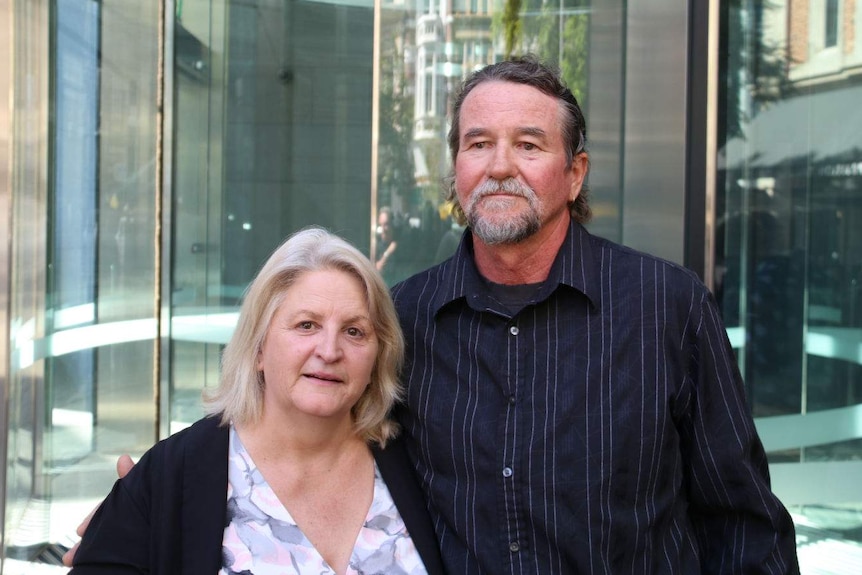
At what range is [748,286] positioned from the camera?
4945 mm

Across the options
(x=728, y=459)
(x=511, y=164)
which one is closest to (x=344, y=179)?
(x=511, y=164)

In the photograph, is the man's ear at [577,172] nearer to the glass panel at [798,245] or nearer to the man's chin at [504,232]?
the man's chin at [504,232]

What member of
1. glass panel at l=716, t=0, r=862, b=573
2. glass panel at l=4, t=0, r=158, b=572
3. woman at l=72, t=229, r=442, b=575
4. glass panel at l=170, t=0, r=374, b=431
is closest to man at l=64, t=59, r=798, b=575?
woman at l=72, t=229, r=442, b=575

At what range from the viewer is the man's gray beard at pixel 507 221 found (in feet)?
7.64

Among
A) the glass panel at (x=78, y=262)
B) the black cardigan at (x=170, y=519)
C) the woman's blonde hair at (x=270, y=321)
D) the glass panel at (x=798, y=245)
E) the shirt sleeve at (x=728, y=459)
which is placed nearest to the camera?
the black cardigan at (x=170, y=519)

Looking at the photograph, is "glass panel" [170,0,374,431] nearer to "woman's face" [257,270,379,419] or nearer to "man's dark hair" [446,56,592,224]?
"man's dark hair" [446,56,592,224]

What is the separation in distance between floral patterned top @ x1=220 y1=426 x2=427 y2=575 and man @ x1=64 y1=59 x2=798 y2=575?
0.11 m

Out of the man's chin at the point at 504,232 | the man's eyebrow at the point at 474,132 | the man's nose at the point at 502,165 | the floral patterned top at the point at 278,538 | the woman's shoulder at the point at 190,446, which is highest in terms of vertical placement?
the man's eyebrow at the point at 474,132

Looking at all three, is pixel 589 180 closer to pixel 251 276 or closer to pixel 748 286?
pixel 748 286

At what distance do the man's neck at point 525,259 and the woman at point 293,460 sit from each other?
10.5 inches

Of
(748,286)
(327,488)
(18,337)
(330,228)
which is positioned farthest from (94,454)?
(327,488)

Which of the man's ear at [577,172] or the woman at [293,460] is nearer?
the woman at [293,460]

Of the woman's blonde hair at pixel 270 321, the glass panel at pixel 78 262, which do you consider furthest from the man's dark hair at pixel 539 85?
the glass panel at pixel 78 262

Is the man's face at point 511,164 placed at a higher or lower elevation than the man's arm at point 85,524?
higher
